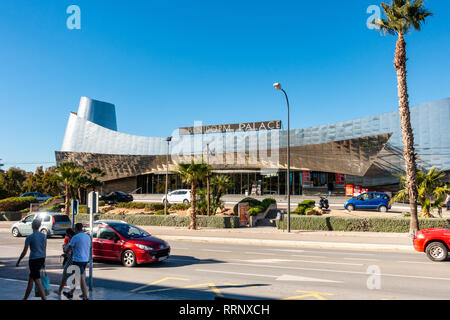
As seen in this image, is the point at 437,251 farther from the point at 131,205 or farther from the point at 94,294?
the point at 131,205

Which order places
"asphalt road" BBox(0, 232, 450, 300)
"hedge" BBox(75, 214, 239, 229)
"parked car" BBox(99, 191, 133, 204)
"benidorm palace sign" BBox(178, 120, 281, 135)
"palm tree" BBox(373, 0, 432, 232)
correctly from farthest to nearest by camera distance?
1. "benidorm palace sign" BBox(178, 120, 281, 135)
2. "parked car" BBox(99, 191, 133, 204)
3. "hedge" BBox(75, 214, 239, 229)
4. "palm tree" BBox(373, 0, 432, 232)
5. "asphalt road" BBox(0, 232, 450, 300)

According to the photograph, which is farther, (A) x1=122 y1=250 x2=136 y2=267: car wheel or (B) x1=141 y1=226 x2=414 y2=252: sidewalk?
(B) x1=141 y1=226 x2=414 y2=252: sidewalk

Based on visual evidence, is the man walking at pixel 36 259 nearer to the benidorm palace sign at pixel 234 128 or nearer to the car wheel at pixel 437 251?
the car wheel at pixel 437 251

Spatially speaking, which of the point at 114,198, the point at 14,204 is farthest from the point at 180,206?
the point at 14,204

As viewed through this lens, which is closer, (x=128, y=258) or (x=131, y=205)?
(x=128, y=258)

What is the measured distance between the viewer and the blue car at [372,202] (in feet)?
98.7

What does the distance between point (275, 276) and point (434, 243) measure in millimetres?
6664

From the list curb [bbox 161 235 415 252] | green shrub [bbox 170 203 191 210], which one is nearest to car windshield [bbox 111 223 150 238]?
curb [bbox 161 235 415 252]

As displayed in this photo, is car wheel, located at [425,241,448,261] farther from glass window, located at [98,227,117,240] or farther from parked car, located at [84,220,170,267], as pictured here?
glass window, located at [98,227,117,240]

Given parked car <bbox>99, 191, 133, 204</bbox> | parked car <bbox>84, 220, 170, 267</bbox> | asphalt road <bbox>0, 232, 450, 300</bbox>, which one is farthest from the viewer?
parked car <bbox>99, 191, 133, 204</bbox>

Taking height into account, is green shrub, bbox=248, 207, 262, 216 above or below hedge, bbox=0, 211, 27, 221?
above

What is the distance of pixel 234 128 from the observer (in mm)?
56625

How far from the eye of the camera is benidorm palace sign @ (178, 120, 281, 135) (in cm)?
5372

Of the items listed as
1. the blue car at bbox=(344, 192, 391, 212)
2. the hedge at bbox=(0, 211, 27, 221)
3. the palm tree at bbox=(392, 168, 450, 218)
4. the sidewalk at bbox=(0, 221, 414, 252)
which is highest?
the palm tree at bbox=(392, 168, 450, 218)
